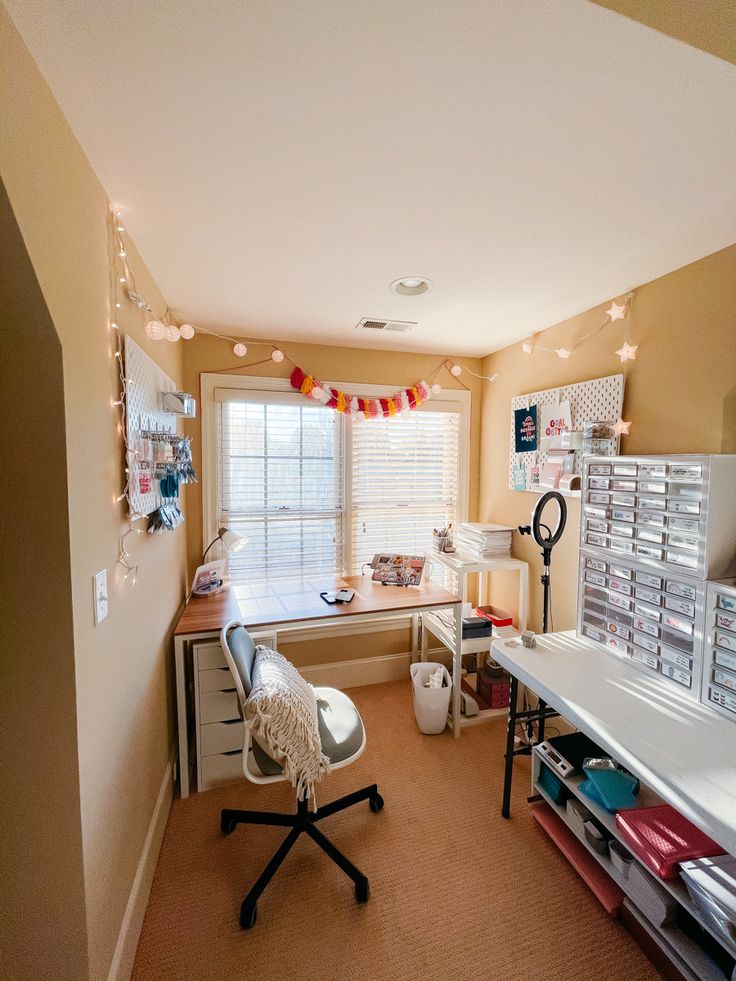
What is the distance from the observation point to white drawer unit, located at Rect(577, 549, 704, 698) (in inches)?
56.2

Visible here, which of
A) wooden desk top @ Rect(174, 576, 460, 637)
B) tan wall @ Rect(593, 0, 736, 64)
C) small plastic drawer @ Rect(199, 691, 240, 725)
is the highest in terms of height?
tan wall @ Rect(593, 0, 736, 64)

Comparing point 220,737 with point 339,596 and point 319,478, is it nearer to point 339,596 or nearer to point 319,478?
point 339,596

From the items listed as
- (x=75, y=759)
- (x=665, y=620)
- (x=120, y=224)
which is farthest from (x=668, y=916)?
(x=120, y=224)

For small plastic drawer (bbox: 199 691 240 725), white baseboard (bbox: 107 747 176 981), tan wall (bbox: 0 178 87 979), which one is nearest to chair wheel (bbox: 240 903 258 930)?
white baseboard (bbox: 107 747 176 981)

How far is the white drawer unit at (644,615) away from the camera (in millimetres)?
1428

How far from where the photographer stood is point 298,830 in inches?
63.6

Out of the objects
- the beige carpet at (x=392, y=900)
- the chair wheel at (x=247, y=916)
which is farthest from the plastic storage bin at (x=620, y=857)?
the chair wheel at (x=247, y=916)

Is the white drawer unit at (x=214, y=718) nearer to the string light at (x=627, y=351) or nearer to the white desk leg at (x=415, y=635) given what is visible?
the white desk leg at (x=415, y=635)

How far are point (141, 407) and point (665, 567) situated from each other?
2.04m

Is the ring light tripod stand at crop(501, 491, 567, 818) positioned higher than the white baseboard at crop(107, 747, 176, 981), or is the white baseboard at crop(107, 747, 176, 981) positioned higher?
the ring light tripod stand at crop(501, 491, 567, 818)

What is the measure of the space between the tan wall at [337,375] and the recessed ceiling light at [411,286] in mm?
928

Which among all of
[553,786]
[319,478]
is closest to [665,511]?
[553,786]

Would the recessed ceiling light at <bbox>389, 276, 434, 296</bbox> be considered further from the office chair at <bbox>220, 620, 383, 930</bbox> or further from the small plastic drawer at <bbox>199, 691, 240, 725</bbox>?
the small plastic drawer at <bbox>199, 691, 240, 725</bbox>

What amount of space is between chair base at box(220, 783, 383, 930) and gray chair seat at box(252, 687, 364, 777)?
0.24 m
